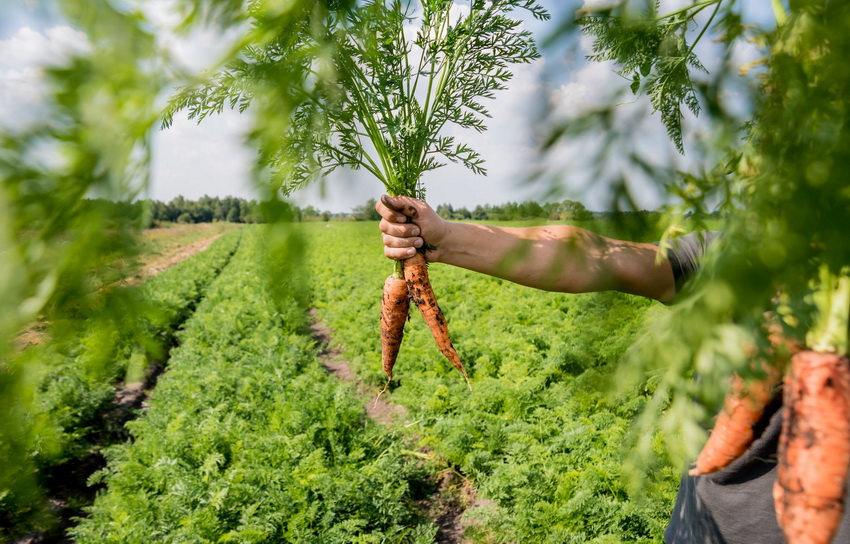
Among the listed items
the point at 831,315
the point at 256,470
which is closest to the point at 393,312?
the point at 831,315

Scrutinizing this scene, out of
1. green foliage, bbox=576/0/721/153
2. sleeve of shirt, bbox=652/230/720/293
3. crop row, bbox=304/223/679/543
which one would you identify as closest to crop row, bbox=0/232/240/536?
crop row, bbox=304/223/679/543

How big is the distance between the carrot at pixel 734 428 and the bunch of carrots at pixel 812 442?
0.02m

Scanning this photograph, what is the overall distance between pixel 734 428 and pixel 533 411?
5.01 metres

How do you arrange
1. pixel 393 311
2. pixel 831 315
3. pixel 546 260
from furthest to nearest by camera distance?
pixel 393 311, pixel 546 260, pixel 831 315

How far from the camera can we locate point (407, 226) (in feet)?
6.66

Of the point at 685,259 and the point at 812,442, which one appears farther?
the point at 685,259

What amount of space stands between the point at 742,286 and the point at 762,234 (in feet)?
0.22

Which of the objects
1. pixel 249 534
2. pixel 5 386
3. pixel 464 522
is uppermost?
pixel 5 386

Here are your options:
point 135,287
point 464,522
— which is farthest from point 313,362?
point 135,287

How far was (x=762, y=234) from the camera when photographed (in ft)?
1.80

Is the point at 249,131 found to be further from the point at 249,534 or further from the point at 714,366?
the point at 249,534

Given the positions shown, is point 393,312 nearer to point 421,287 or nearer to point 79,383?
point 421,287

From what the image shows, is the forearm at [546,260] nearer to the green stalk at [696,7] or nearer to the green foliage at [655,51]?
the green foliage at [655,51]

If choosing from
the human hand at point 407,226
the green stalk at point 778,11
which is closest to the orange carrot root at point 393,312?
the human hand at point 407,226
